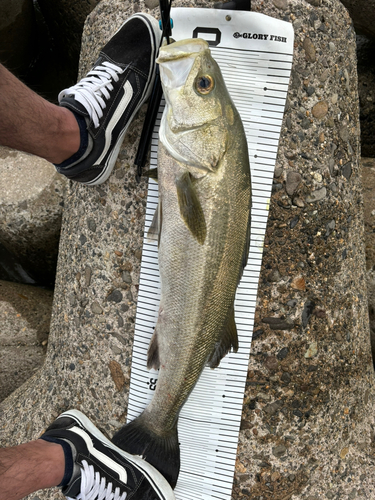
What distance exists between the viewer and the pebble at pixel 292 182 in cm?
204

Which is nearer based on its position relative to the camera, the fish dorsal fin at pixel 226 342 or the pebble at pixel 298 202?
the fish dorsal fin at pixel 226 342

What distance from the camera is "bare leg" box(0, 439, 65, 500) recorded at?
1.68 metres

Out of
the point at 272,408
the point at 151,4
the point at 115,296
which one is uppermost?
the point at 151,4

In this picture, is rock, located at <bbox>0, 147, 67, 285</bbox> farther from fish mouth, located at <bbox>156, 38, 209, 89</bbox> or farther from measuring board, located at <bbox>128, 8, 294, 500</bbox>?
fish mouth, located at <bbox>156, 38, 209, 89</bbox>

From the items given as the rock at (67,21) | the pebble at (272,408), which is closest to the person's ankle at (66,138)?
the rock at (67,21)

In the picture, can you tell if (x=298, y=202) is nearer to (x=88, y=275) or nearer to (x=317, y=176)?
(x=317, y=176)

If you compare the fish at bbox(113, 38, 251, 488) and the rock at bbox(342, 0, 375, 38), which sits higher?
the rock at bbox(342, 0, 375, 38)

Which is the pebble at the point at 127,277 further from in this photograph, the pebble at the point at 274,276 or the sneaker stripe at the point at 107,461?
the sneaker stripe at the point at 107,461

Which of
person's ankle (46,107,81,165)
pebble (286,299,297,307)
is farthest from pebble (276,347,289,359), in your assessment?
person's ankle (46,107,81,165)

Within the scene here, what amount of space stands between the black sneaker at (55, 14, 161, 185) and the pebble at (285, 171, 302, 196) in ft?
3.09

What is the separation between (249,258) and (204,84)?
3.10 feet

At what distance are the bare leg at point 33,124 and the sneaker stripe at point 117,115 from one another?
0.16 metres

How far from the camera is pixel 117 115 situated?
1988 mm

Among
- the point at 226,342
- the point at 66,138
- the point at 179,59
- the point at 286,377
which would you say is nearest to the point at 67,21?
the point at 66,138
